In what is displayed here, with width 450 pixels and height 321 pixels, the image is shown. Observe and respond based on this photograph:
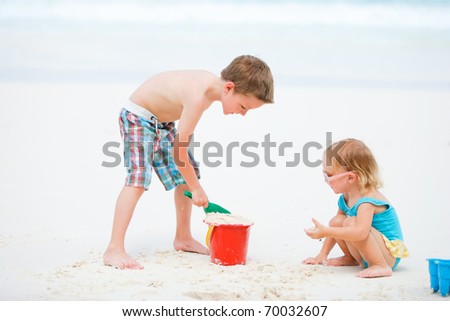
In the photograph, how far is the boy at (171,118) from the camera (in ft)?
6.58

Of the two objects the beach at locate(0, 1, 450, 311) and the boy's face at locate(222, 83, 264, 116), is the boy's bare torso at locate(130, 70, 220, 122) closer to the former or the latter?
the boy's face at locate(222, 83, 264, 116)

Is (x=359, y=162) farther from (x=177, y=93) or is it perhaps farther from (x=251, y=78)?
(x=177, y=93)

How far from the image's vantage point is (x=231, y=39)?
7160 millimetres

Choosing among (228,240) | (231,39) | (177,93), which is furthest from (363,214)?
(231,39)

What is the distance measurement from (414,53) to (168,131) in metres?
5.24

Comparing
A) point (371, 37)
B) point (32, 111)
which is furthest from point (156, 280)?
point (371, 37)

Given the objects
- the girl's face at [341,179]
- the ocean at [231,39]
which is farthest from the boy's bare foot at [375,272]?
the ocean at [231,39]

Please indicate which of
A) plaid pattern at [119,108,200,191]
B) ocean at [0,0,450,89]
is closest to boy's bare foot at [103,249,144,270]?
plaid pattern at [119,108,200,191]

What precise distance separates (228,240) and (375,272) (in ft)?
1.49

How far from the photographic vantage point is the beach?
→ 6.13 feet

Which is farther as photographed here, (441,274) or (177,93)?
(177,93)

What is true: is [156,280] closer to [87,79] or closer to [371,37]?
A: [87,79]

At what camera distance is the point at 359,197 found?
198 cm

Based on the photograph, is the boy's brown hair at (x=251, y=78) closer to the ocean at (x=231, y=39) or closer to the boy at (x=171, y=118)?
the boy at (x=171, y=118)
